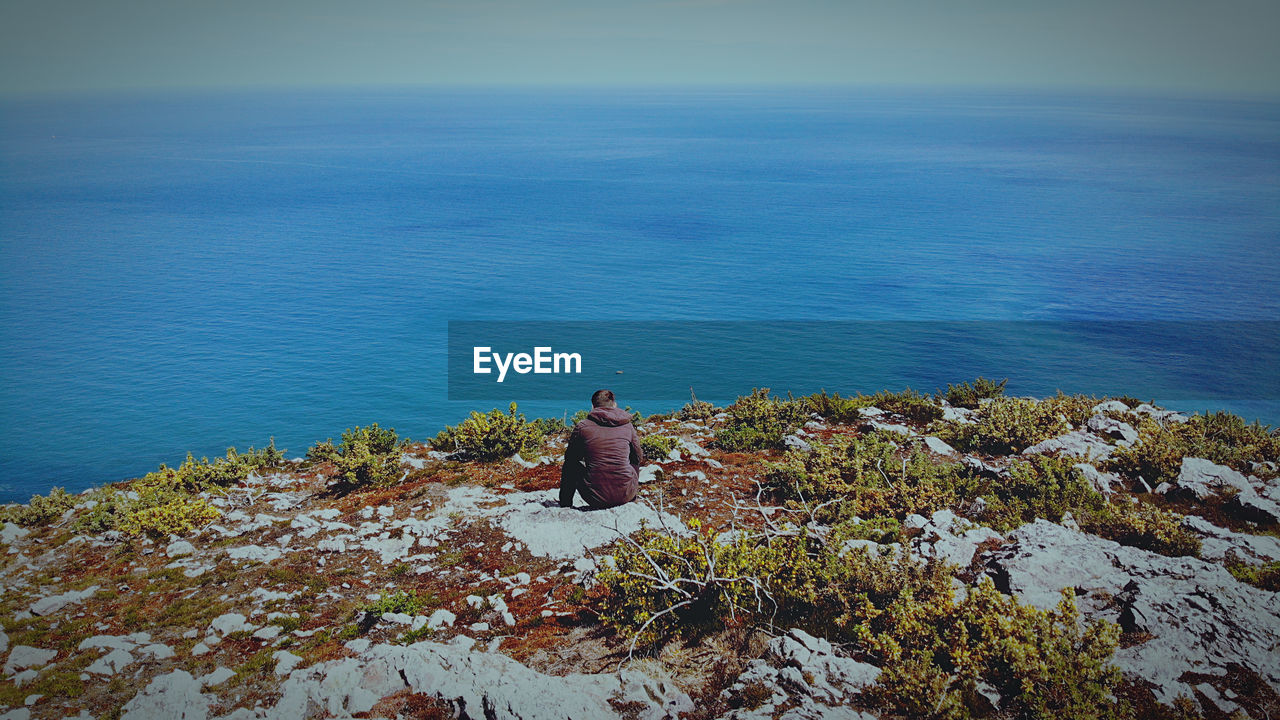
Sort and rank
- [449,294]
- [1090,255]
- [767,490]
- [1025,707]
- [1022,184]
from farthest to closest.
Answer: [1022,184]
[1090,255]
[449,294]
[767,490]
[1025,707]

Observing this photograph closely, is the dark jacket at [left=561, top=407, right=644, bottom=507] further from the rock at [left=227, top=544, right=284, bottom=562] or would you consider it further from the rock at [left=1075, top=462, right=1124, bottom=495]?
the rock at [left=1075, top=462, right=1124, bottom=495]

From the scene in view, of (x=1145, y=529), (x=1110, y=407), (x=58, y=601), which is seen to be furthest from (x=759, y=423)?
(x=58, y=601)

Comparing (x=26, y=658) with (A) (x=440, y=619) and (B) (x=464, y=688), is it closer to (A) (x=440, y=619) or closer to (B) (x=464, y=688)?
(A) (x=440, y=619)

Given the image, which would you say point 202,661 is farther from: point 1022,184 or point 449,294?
point 1022,184

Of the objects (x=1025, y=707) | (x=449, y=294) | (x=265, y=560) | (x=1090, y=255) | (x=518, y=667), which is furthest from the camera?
(x=1090, y=255)

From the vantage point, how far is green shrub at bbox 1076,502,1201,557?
28.0ft

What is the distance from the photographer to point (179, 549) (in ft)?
35.7

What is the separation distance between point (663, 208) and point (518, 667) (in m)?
91.3

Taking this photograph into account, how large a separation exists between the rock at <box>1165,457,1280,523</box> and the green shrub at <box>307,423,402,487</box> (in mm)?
14377

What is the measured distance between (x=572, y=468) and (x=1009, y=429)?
934 cm

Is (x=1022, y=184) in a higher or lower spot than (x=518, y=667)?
higher

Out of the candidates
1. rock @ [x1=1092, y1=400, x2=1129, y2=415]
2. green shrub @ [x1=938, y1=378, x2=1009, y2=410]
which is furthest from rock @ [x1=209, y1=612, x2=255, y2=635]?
rock @ [x1=1092, y1=400, x2=1129, y2=415]

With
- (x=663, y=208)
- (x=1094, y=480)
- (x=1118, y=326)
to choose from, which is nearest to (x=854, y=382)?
(x=1118, y=326)

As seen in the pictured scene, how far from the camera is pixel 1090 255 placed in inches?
2726
